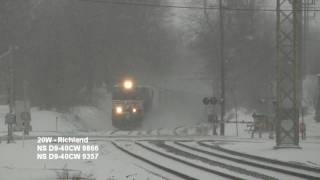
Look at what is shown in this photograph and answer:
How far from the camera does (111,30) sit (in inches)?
2562

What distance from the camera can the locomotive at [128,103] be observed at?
158 feet

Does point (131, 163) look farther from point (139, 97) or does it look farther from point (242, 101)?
point (242, 101)

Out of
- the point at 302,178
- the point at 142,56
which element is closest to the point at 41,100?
the point at 142,56

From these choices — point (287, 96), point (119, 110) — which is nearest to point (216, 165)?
point (287, 96)

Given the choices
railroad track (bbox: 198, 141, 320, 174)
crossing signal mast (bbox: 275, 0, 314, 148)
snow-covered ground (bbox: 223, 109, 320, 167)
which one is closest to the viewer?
railroad track (bbox: 198, 141, 320, 174)

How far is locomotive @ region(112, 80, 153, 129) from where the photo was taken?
158ft

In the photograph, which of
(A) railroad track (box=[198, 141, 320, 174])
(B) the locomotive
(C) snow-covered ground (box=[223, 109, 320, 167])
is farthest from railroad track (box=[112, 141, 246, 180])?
(B) the locomotive

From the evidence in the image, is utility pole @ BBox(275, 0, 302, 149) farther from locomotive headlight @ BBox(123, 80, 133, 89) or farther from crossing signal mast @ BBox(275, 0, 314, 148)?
locomotive headlight @ BBox(123, 80, 133, 89)

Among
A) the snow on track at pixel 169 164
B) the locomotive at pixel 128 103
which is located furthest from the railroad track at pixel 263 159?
the locomotive at pixel 128 103

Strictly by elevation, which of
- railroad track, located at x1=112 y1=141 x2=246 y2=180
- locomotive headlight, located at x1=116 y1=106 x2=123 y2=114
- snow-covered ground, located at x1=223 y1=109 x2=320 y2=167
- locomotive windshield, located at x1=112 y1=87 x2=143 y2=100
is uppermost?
locomotive windshield, located at x1=112 y1=87 x2=143 y2=100

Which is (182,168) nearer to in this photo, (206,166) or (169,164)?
(206,166)

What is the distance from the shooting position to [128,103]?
4816 centimetres

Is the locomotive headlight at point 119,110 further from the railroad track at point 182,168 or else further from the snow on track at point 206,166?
the railroad track at point 182,168

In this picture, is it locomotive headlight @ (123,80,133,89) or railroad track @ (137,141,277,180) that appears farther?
locomotive headlight @ (123,80,133,89)
